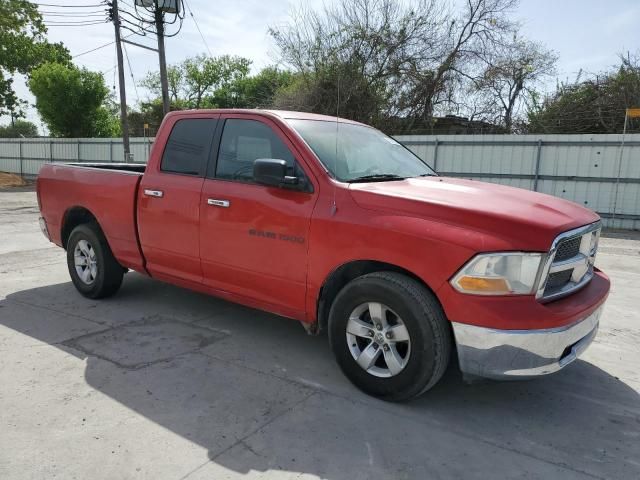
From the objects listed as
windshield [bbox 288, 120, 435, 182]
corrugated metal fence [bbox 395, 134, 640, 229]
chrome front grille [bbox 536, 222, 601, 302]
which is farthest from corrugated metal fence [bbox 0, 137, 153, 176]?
chrome front grille [bbox 536, 222, 601, 302]

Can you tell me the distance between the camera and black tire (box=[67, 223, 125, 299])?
5293mm

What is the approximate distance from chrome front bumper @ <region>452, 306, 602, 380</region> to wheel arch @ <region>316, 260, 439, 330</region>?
2.03 ft

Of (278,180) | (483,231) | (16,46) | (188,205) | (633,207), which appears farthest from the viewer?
(16,46)

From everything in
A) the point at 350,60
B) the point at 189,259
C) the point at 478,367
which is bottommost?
the point at 478,367

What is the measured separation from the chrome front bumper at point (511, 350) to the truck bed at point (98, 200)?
324cm

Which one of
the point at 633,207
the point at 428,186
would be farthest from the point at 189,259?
the point at 633,207

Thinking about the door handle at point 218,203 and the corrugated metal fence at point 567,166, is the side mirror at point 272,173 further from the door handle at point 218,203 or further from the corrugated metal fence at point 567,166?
the corrugated metal fence at point 567,166

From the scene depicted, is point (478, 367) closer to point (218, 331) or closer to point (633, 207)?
point (218, 331)

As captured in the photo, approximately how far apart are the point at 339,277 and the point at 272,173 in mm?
859

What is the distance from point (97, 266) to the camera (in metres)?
5.38

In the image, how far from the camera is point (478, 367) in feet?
9.74

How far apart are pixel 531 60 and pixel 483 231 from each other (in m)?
19.8

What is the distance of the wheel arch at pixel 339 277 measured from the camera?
340 cm

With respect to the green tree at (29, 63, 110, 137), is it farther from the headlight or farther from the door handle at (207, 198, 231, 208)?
the headlight
